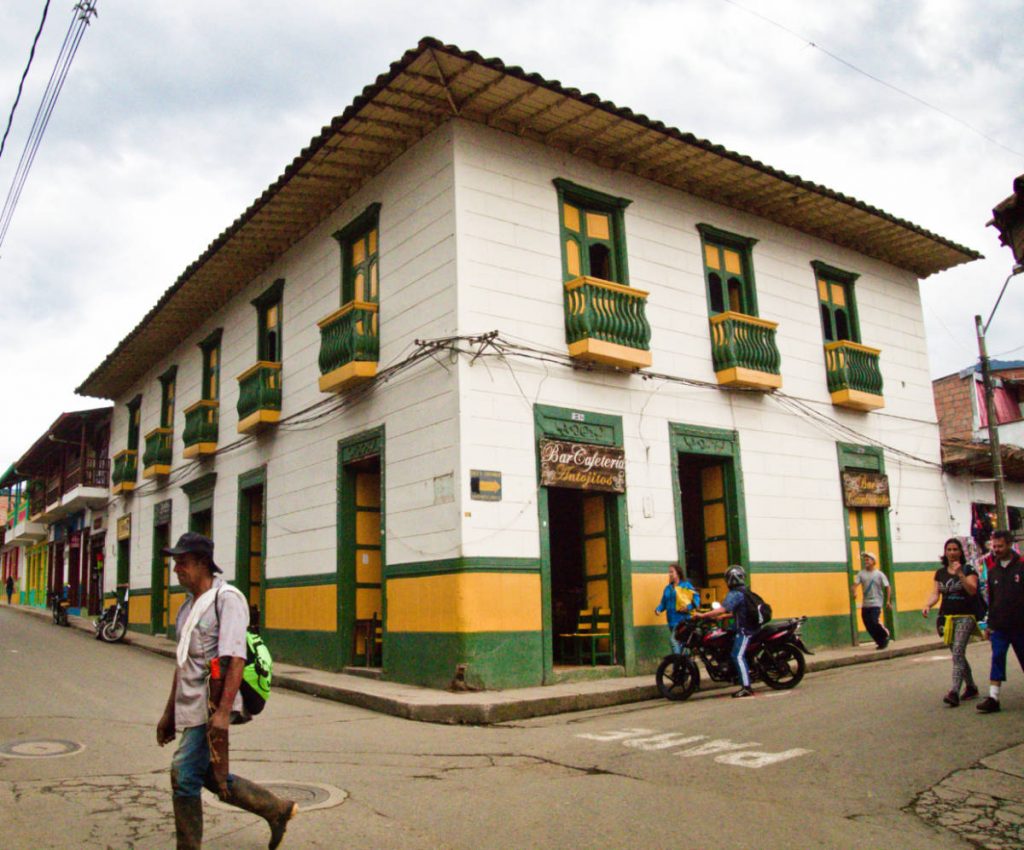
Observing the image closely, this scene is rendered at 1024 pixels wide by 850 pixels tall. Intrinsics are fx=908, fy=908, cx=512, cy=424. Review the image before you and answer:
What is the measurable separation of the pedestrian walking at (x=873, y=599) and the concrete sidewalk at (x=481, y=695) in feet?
2.18

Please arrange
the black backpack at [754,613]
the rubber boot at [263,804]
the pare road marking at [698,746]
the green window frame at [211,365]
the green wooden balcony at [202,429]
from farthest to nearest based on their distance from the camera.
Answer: the green window frame at [211,365] → the green wooden balcony at [202,429] → the black backpack at [754,613] → the pare road marking at [698,746] → the rubber boot at [263,804]

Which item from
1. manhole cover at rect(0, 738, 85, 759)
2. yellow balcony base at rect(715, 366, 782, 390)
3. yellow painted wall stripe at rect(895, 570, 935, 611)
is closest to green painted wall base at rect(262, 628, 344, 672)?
manhole cover at rect(0, 738, 85, 759)

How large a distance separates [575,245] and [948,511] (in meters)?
9.80

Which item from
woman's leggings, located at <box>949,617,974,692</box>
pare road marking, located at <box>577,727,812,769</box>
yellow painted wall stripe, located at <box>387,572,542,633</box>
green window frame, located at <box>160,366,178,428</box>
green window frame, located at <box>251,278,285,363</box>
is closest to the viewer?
pare road marking, located at <box>577,727,812,769</box>

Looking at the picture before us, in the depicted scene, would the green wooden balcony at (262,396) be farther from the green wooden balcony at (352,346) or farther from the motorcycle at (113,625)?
the motorcycle at (113,625)

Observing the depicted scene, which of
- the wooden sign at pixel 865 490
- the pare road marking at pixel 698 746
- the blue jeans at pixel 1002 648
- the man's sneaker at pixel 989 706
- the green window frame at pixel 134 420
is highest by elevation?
the green window frame at pixel 134 420

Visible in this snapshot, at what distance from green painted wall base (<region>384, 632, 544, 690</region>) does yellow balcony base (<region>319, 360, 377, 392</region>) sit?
3583 millimetres

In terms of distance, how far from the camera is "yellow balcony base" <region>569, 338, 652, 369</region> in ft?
39.2

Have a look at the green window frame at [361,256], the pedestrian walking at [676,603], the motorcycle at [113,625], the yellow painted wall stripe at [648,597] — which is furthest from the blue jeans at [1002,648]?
the motorcycle at [113,625]

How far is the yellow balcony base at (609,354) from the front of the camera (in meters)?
12.0

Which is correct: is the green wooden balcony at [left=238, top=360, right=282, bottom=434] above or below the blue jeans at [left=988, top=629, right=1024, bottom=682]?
above

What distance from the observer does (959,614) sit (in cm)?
879

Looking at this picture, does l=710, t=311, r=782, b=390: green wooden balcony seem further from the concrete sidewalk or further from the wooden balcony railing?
the wooden balcony railing

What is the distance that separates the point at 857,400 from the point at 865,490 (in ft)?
5.25
